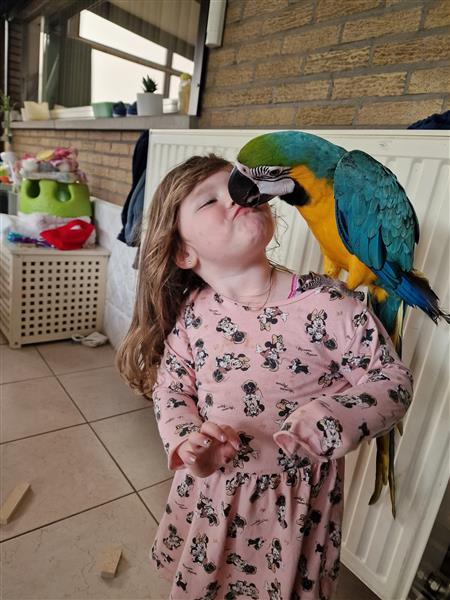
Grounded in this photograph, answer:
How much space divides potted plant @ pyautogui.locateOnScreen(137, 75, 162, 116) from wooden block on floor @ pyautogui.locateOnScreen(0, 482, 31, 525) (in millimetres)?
1722

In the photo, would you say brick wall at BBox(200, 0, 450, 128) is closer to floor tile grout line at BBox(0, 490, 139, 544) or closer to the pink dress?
the pink dress

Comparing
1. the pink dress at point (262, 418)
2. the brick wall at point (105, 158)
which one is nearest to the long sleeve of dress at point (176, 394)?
the pink dress at point (262, 418)

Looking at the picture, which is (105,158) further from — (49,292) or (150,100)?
(49,292)

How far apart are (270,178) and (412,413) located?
0.63m

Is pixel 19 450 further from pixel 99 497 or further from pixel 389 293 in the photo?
pixel 389 293

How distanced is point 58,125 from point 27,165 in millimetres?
1016

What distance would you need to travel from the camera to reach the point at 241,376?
658mm

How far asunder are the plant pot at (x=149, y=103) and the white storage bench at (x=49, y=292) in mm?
778

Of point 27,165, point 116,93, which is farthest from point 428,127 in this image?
A: point 116,93

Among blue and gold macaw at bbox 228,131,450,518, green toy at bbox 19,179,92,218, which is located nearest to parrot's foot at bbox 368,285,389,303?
blue and gold macaw at bbox 228,131,450,518

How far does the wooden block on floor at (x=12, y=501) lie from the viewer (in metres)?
1.15

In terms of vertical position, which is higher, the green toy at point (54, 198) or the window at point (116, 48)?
the window at point (116, 48)

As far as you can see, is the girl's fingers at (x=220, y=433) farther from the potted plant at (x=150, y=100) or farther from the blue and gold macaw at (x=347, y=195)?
the potted plant at (x=150, y=100)

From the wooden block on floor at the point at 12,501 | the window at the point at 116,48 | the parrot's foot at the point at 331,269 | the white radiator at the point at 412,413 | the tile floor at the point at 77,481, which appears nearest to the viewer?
the parrot's foot at the point at 331,269
